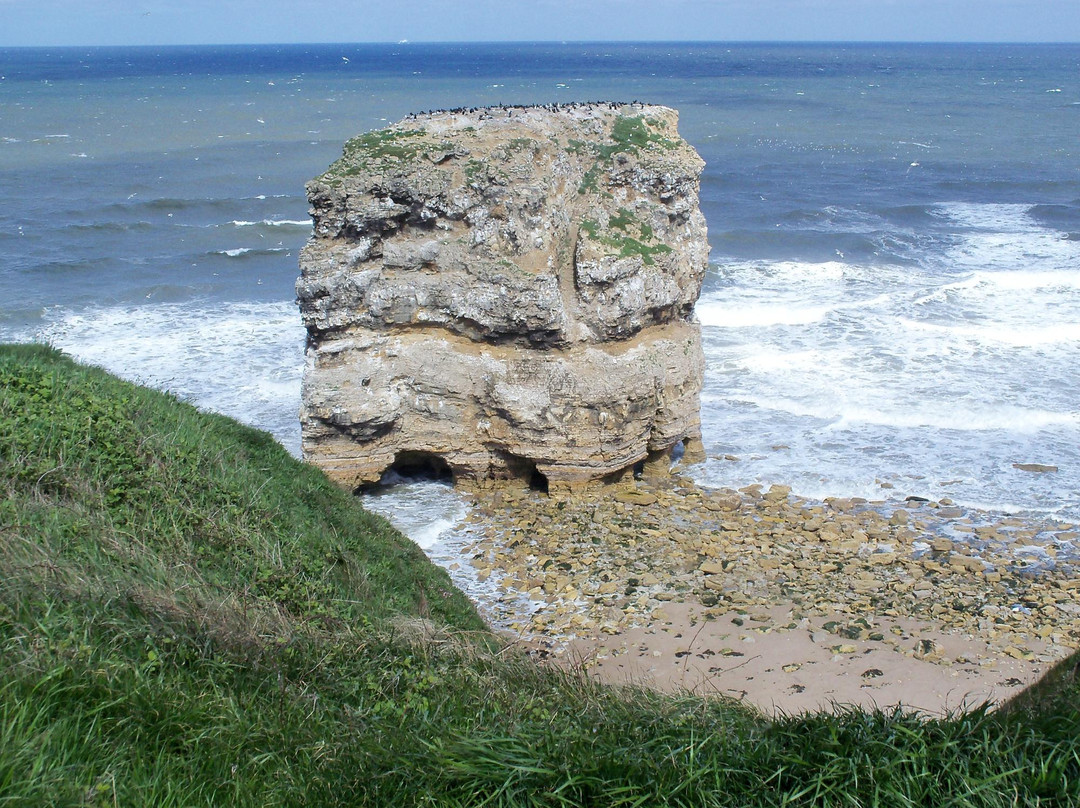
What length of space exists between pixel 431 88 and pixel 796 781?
117 metres

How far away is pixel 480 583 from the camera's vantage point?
14.6 m

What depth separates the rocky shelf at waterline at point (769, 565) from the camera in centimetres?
1342

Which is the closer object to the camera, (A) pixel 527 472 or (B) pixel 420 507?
(B) pixel 420 507

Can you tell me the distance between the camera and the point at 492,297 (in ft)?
52.6

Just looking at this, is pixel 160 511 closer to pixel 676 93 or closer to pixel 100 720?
pixel 100 720

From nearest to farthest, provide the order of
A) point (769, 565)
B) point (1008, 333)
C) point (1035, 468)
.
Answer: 1. point (769, 565)
2. point (1035, 468)
3. point (1008, 333)

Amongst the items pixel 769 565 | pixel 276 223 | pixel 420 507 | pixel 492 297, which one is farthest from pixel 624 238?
pixel 276 223

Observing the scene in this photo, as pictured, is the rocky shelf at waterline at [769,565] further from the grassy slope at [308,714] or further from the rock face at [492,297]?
the grassy slope at [308,714]

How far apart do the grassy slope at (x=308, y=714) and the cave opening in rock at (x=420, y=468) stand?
822 centimetres

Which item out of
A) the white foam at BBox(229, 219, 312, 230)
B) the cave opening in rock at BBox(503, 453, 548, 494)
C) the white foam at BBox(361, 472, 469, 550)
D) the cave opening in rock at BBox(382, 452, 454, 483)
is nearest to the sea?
the white foam at BBox(361, 472, 469, 550)

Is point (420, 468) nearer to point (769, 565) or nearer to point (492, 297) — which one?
point (492, 297)

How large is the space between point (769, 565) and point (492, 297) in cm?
633

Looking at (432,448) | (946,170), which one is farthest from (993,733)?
(946,170)

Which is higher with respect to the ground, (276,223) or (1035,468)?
(276,223)
